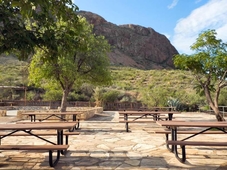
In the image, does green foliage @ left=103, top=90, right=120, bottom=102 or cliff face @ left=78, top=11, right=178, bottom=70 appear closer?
green foliage @ left=103, top=90, right=120, bottom=102

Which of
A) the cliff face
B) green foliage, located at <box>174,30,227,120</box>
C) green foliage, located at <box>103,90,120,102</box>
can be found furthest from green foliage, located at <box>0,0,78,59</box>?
the cliff face

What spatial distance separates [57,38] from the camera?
3133 millimetres

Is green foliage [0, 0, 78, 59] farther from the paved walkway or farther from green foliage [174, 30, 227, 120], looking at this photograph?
green foliage [174, 30, 227, 120]

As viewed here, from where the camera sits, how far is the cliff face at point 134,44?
6850cm

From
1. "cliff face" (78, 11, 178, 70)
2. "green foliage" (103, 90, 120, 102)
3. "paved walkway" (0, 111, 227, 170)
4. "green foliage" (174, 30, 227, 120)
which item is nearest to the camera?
"paved walkway" (0, 111, 227, 170)

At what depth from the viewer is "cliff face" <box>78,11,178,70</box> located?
225 feet

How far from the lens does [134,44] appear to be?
72938mm

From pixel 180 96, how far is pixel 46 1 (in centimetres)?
1956

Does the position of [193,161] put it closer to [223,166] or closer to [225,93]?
[223,166]

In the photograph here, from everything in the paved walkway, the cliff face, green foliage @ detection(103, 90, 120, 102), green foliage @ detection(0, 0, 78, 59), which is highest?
the cliff face

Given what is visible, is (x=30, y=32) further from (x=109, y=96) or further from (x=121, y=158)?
(x=109, y=96)

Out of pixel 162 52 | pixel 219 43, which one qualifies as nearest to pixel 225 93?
pixel 219 43

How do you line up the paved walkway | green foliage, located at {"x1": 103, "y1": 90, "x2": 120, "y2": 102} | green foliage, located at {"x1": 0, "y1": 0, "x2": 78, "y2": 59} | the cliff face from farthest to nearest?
the cliff face, green foliage, located at {"x1": 103, "y1": 90, "x2": 120, "y2": 102}, the paved walkway, green foliage, located at {"x1": 0, "y1": 0, "x2": 78, "y2": 59}

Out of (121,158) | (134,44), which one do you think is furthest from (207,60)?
(134,44)
